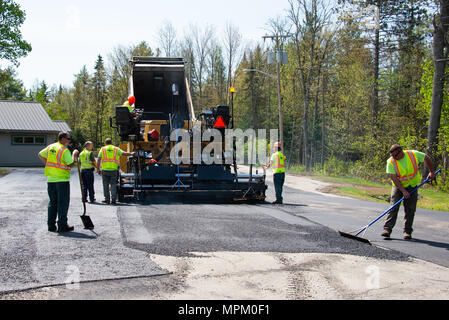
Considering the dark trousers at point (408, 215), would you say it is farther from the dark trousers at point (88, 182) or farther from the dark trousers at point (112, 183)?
the dark trousers at point (88, 182)

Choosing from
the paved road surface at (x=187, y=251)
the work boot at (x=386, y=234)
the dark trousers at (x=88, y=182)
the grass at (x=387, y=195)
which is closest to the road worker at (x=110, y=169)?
the dark trousers at (x=88, y=182)

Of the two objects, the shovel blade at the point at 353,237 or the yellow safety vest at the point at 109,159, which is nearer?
the shovel blade at the point at 353,237

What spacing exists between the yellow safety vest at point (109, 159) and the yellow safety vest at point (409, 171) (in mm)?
7426

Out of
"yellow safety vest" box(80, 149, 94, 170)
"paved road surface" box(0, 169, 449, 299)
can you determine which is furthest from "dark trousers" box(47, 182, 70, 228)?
"yellow safety vest" box(80, 149, 94, 170)

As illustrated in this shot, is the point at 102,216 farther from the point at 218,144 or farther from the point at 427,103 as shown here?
the point at 427,103

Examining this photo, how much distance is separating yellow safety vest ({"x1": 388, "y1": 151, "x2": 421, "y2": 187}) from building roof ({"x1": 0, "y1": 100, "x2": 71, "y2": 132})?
3263cm

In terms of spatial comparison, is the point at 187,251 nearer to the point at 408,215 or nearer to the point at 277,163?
the point at 408,215

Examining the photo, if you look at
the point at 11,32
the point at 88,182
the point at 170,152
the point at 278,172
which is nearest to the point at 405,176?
the point at 278,172

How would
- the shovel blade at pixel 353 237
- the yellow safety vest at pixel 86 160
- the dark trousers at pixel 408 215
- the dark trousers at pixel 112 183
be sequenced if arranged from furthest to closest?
the yellow safety vest at pixel 86 160 < the dark trousers at pixel 112 183 < the dark trousers at pixel 408 215 < the shovel blade at pixel 353 237

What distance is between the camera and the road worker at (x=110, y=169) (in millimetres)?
12688

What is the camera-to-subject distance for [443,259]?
22.3 feet

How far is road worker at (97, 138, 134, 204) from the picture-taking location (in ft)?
41.6

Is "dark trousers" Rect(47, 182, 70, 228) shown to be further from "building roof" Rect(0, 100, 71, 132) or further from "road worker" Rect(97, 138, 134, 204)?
"building roof" Rect(0, 100, 71, 132)
